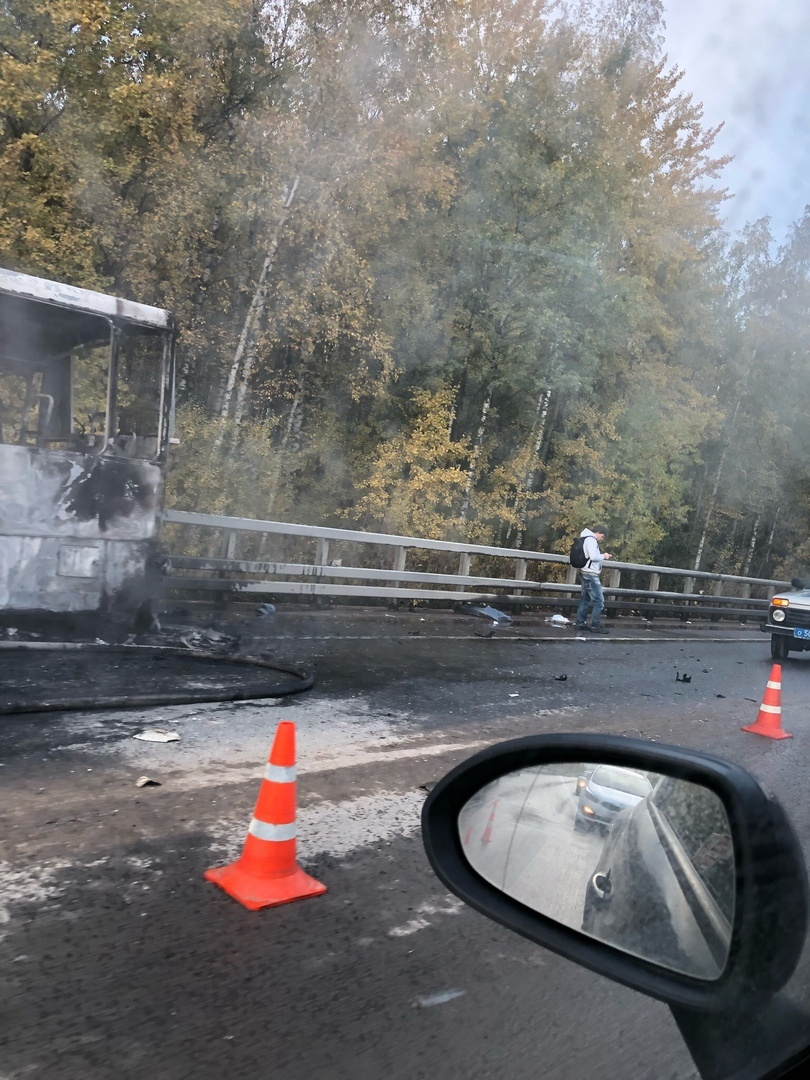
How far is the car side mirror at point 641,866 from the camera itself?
1.35 metres

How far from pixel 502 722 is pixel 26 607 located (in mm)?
3840

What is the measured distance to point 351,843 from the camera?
13.9ft

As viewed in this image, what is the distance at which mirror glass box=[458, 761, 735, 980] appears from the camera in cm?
149

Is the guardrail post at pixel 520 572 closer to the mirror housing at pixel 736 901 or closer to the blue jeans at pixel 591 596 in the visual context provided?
the blue jeans at pixel 591 596

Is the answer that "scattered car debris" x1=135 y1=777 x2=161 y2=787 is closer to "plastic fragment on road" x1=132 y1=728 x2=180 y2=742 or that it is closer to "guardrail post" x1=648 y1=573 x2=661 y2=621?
"plastic fragment on road" x1=132 y1=728 x2=180 y2=742

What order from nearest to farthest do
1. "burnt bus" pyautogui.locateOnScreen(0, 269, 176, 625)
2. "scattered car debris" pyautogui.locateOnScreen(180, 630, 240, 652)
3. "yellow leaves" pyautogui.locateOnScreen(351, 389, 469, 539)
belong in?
"burnt bus" pyautogui.locateOnScreen(0, 269, 176, 625) < "scattered car debris" pyautogui.locateOnScreen(180, 630, 240, 652) < "yellow leaves" pyautogui.locateOnScreen(351, 389, 469, 539)

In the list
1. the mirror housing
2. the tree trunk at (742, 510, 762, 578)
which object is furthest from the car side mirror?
the tree trunk at (742, 510, 762, 578)

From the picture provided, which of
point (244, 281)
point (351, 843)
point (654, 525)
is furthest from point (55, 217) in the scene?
point (654, 525)

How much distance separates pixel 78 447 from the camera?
7.92 metres

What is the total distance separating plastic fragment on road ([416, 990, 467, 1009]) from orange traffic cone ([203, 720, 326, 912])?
0.78m

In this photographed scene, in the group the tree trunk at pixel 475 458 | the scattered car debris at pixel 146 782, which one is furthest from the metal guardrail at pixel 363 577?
the scattered car debris at pixel 146 782

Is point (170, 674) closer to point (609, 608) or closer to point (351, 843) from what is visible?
point (351, 843)

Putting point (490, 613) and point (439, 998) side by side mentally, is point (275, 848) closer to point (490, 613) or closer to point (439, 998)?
point (439, 998)

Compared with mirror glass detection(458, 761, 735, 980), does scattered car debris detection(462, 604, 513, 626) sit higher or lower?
lower
